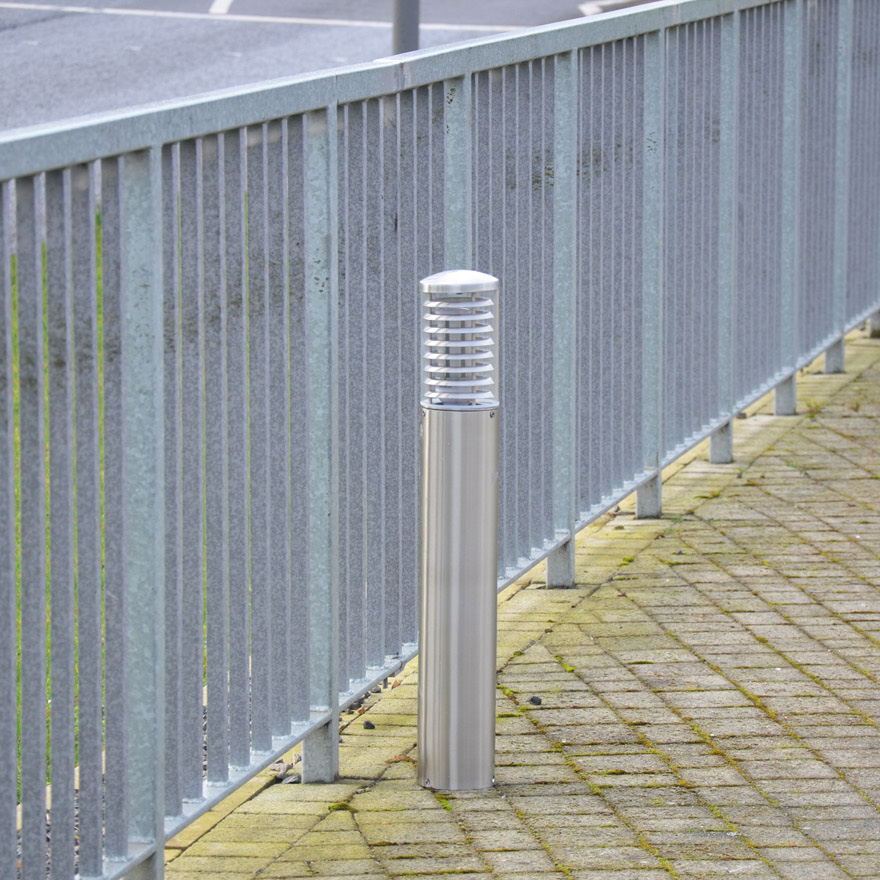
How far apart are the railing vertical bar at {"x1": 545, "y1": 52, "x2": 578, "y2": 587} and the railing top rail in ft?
0.53

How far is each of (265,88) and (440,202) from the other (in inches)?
42.6

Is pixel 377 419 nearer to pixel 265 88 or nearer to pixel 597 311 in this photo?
pixel 265 88

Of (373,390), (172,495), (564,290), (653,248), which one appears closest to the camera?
(172,495)

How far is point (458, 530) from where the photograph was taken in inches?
164

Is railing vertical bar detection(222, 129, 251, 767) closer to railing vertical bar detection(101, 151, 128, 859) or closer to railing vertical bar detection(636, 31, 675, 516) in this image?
railing vertical bar detection(101, 151, 128, 859)

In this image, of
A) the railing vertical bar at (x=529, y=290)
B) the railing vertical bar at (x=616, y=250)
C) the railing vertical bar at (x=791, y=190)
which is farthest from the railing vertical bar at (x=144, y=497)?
the railing vertical bar at (x=791, y=190)

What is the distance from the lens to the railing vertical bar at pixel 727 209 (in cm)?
691

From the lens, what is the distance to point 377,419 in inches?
176

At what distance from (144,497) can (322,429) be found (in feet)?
2.68

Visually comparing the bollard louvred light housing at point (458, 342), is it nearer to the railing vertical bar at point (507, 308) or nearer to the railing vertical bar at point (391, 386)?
the railing vertical bar at point (391, 386)

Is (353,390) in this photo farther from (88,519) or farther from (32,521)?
(32,521)

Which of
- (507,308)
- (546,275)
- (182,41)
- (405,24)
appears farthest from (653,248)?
(182,41)

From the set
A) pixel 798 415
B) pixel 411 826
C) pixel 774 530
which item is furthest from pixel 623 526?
pixel 411 826

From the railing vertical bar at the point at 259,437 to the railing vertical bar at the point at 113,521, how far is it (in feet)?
1.81
